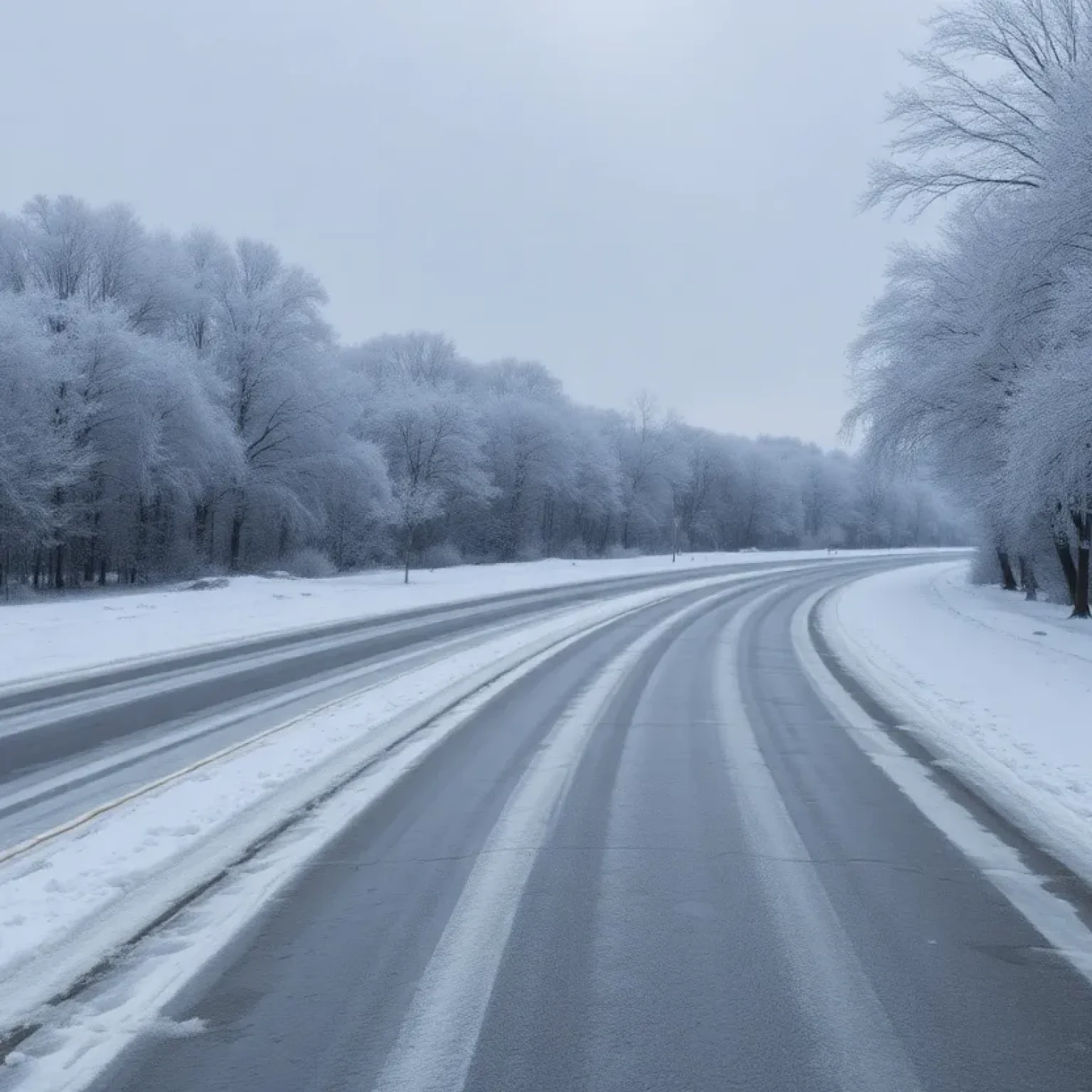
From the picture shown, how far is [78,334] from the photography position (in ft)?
103

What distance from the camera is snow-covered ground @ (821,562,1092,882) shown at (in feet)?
23.0

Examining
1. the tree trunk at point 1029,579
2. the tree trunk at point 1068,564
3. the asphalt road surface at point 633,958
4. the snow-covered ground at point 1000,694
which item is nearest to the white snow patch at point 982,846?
the asphalt road surface at point 633,958

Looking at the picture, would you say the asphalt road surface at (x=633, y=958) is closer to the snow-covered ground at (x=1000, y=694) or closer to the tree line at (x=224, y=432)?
the snow-covered ground at (x=1000, y=694)

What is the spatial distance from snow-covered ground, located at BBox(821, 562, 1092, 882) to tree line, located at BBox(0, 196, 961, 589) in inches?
258

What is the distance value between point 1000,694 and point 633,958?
30.5 feet

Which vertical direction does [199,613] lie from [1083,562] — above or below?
below

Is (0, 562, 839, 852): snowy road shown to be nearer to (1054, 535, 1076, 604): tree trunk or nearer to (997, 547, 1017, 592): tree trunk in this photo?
(1054, 535, 1076, 604): tree trunk

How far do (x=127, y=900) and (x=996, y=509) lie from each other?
873 inches

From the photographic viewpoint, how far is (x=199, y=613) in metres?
21.4

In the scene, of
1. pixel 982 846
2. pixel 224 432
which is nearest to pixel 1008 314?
pixel 982 846

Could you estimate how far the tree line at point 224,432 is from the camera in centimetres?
3031

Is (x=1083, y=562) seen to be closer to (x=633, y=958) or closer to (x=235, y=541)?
(x=633, y=958)

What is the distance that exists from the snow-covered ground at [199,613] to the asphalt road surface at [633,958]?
343 inches

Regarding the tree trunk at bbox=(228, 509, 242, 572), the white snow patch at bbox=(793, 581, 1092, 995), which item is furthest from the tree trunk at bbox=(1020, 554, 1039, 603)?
the tree trunk at bbox=(228, 509, 242, 572)
